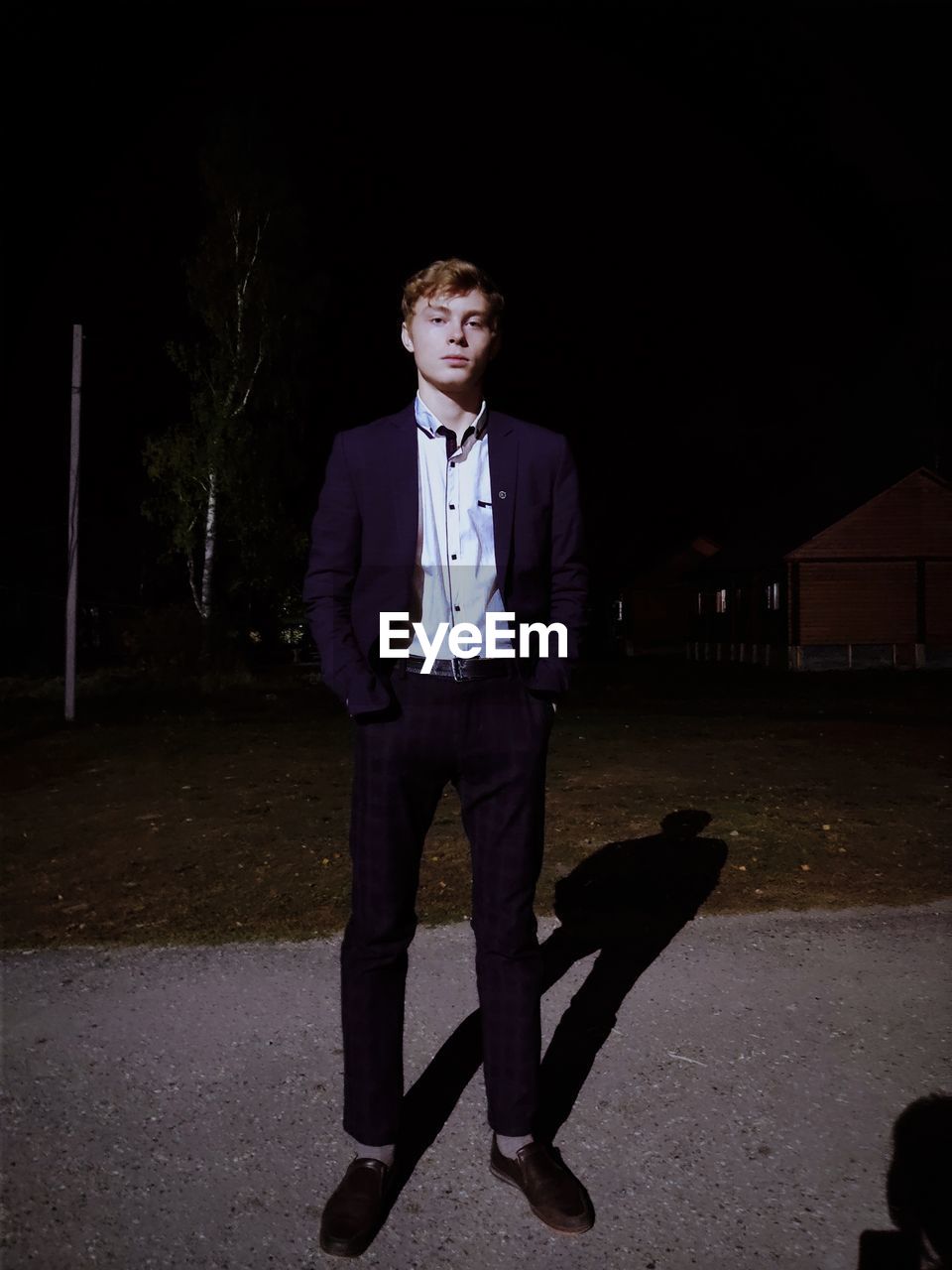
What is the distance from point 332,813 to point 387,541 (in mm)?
5363

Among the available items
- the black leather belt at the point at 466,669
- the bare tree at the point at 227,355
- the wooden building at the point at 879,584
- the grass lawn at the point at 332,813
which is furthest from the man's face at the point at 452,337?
the wooden building at the point at 879,584

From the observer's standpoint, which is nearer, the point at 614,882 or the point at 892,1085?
the point at 892,1085

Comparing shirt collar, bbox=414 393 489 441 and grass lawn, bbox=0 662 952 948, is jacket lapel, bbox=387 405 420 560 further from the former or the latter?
grass lawn, bbox=0 662 952 948

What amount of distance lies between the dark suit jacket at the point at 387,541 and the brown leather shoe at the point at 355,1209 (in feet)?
3.91

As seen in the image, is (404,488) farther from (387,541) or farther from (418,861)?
(418,861)

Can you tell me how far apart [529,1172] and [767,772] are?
732cm

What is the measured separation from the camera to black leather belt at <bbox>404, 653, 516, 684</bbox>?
105 inches

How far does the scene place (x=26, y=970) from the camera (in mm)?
4230

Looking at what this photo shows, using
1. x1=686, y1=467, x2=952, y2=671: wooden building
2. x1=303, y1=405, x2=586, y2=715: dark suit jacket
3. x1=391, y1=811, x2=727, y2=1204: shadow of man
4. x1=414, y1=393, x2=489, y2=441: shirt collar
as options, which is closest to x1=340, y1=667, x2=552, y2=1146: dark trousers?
x1=303, y1=405, x2=586, y2=715: dark suit jacket

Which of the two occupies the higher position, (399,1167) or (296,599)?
(296,599)

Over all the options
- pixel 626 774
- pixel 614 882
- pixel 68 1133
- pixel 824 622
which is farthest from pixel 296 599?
pixel 68 1133

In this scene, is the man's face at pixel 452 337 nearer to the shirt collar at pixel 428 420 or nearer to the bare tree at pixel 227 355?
the shirt collar at pixel 428 420

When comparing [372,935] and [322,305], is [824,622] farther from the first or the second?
[372,935]

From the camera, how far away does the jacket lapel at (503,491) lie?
2.80 meters
